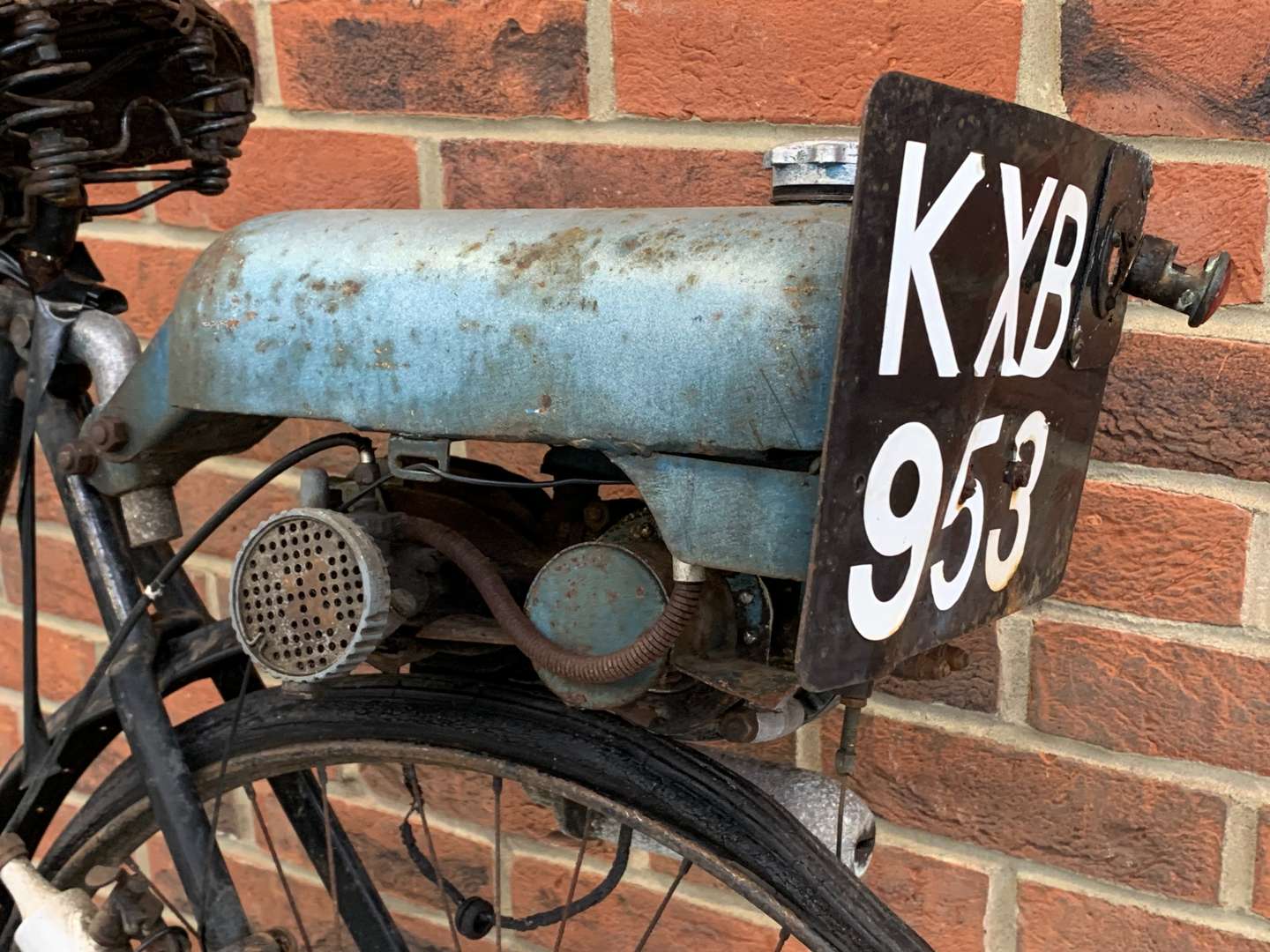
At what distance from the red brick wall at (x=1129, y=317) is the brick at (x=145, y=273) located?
91mm

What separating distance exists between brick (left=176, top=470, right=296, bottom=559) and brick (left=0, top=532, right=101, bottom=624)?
14 cm

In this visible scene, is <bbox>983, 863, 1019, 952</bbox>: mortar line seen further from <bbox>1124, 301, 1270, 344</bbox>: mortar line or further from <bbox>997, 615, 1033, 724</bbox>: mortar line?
<bbox>1124, 301, 1270, 344</bbox>: mortar line

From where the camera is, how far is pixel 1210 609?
0.82m

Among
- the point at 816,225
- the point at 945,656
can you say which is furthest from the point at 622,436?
the point at 945,656

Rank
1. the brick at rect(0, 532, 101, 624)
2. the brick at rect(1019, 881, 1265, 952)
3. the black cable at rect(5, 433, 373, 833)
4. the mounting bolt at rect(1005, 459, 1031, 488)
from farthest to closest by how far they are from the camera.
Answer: the brick at rect(0, 532, 101, 624)
the brick at rect(1019, 881, 1265, 952)
the black cable at rect(5, 433, 373, 833)
the mounting bolt at rect(1005, 459, 1031, 488)

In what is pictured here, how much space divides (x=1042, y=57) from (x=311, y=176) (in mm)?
536

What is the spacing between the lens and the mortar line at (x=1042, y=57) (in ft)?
2.57

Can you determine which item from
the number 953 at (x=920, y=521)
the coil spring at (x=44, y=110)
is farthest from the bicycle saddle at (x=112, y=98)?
the number 953 at (x=920, y=521)

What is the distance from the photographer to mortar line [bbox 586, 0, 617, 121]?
0.90 metres

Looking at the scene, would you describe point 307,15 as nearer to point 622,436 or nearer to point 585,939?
point 622,436

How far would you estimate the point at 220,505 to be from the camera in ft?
3.87

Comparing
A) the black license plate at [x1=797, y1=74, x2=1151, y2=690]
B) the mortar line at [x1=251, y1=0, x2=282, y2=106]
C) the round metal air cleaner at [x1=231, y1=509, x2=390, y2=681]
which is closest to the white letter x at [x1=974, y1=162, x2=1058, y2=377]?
the black license plate at [x1=797, y1=74, x2=1151, y2=690]

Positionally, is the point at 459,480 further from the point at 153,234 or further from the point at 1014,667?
the point at 153,234

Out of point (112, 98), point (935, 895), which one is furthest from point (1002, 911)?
point (112, 98)
